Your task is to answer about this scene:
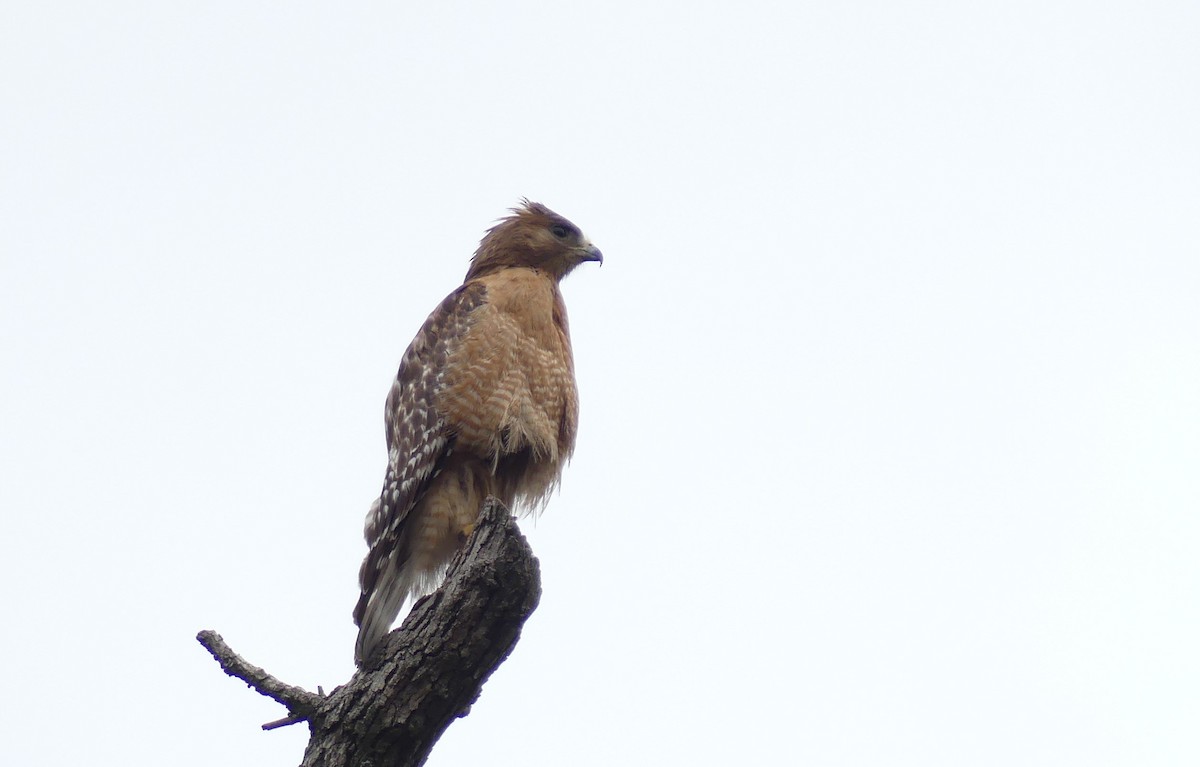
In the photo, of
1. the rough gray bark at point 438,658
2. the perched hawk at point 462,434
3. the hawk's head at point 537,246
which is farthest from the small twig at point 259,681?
the hawk's head at point 537,246

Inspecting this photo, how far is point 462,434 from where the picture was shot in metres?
6.02

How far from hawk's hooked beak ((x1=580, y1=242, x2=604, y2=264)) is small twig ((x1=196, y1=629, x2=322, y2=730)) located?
3366 millimetres

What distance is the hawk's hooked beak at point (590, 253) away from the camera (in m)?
7.23

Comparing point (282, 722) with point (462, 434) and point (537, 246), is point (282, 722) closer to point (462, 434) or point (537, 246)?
point (462, 434)

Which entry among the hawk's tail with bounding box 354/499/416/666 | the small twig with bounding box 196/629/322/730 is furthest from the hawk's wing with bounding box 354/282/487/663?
the small twig with bounding box 196/629/322/730

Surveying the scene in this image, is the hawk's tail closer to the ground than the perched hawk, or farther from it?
closer to the ground

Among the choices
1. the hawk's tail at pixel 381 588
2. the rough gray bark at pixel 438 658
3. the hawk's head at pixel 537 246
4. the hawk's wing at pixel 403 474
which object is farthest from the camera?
the hawk's head at pixel 537 246

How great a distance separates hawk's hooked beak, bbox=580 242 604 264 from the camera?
723 centimetres

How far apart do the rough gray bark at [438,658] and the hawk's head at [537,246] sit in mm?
2769

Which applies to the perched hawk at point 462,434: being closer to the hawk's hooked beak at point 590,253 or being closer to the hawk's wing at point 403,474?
the hawk's wing at point 403,474

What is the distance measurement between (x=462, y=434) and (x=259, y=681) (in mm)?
1710

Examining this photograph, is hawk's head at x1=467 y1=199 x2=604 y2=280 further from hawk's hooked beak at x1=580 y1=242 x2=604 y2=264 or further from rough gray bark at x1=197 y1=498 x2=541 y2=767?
rough gray bark at x1=197 y1=498 x2=541 y2=767

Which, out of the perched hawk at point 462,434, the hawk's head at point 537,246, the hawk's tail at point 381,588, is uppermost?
the hawk's head at point 537,246

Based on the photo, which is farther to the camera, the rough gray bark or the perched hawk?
the perched hawk
